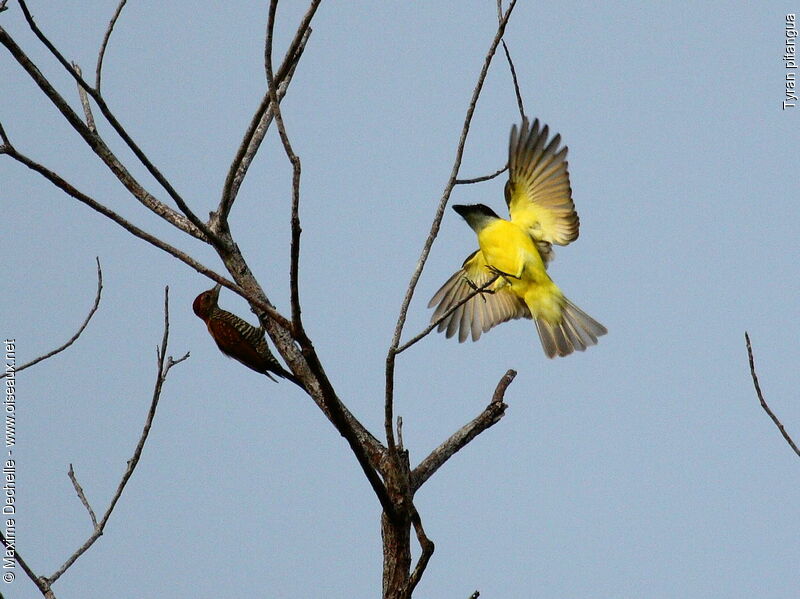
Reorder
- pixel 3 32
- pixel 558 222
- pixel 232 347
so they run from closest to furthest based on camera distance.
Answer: pixel 3 32 → pixel 232 347 → pixel 558 222

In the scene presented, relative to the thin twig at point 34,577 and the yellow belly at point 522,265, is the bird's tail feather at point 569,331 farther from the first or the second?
the thin twig at point 34,577

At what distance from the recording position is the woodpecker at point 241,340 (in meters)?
4.71

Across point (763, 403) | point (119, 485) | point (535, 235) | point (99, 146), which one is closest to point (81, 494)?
point (119, 485)

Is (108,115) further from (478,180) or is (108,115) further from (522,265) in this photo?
(522,265)

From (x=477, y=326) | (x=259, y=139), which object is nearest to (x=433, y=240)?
(x=259, y=139)

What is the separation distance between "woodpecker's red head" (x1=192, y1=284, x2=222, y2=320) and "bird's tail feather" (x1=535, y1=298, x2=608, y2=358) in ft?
6.63

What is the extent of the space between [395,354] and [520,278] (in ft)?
10.0

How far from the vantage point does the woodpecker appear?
4.71m

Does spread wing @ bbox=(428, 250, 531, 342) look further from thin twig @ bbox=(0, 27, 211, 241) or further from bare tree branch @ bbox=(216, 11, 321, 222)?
thin twig @ bbox=(0, 27, 211, 241)

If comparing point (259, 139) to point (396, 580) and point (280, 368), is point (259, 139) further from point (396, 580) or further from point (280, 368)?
point (396, 580)

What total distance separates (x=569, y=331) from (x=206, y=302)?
2266 millimetres

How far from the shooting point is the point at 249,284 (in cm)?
339

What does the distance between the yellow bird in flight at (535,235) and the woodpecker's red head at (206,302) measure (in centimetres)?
132

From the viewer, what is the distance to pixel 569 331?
19.5 feet
